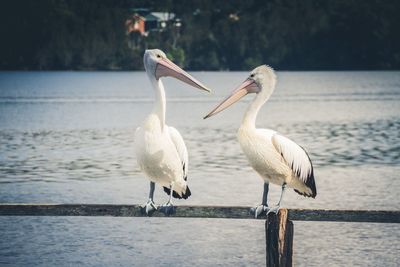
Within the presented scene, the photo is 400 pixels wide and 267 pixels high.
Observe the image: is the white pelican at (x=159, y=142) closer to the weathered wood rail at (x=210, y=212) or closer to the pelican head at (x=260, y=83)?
the pelican head at (x=260, y=83)

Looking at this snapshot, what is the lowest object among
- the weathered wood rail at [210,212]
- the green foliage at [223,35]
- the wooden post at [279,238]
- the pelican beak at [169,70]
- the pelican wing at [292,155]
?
the green foliage at [223,35]

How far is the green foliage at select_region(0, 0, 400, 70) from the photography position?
124m

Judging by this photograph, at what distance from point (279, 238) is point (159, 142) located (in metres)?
1.46

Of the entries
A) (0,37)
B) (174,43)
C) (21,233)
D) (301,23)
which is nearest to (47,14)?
(0,37)

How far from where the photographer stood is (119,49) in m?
129

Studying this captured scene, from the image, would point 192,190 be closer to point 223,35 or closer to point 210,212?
point 210,212

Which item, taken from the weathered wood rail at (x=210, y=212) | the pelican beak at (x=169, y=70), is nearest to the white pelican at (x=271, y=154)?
the pelican beak at (x=169, y=70)

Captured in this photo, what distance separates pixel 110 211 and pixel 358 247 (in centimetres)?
753

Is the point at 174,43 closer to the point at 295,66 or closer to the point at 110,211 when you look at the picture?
the point at 295,66

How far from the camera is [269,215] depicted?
650cm

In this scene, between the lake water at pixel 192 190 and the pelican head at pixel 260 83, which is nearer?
the pelican head at pixel 260 83

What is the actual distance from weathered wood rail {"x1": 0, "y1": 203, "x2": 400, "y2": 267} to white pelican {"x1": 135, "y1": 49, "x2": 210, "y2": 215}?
0.78 meters

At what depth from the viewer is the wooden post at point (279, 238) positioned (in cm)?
647

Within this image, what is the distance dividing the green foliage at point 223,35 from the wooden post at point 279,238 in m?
115
